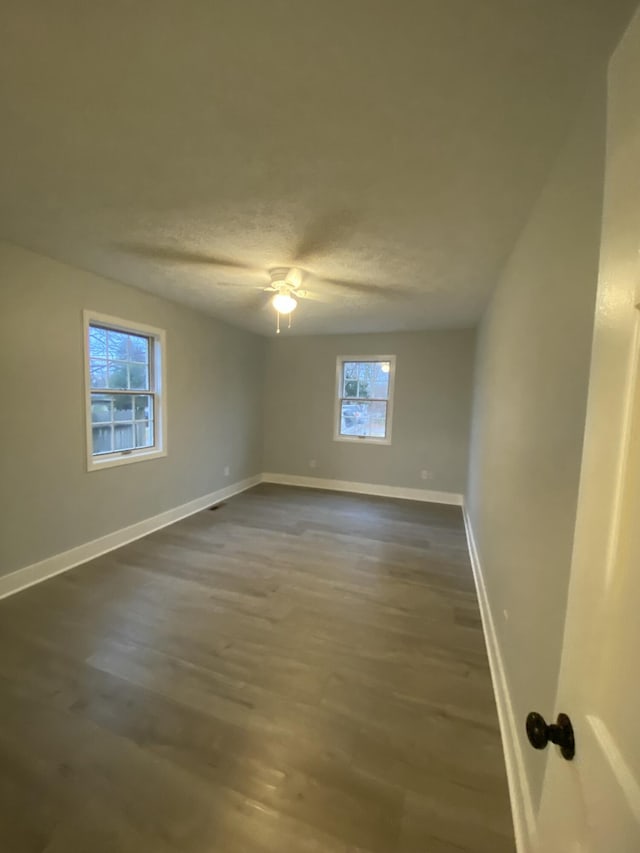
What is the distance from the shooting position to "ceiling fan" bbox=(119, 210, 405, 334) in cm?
201

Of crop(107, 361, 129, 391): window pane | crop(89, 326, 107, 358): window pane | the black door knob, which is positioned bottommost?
the black door knob

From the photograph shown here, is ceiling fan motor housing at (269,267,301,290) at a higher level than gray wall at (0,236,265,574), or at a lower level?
higher

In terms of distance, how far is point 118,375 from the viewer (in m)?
3.32

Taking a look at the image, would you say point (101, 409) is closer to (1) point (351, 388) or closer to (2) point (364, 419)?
(1) point (351, 388)

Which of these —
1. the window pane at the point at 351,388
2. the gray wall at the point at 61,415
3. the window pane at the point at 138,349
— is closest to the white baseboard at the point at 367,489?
the window pane at the point at 351,388

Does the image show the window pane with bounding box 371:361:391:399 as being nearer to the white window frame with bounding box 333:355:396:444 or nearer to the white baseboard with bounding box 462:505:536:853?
the white window frame with bounding box 333:355:396:444

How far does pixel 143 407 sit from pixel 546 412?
11.6 ft

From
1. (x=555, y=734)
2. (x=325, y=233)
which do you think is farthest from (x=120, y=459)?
(x=555, y=734)

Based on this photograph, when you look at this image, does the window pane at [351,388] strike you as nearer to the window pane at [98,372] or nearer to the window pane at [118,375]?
the window pane at [118,375]

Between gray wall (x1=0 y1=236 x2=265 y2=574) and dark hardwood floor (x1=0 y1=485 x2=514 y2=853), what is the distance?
17.3 inches

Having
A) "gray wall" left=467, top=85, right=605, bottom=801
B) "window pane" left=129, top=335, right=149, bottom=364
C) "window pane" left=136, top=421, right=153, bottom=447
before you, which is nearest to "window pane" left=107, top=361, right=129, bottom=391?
"window pane" left=129, top=335, right=149, bottom=364

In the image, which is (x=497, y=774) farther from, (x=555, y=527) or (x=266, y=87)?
(x=266, y=87)

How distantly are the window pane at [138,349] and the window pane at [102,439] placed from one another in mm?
735

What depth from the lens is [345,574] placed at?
2922 millimetres
